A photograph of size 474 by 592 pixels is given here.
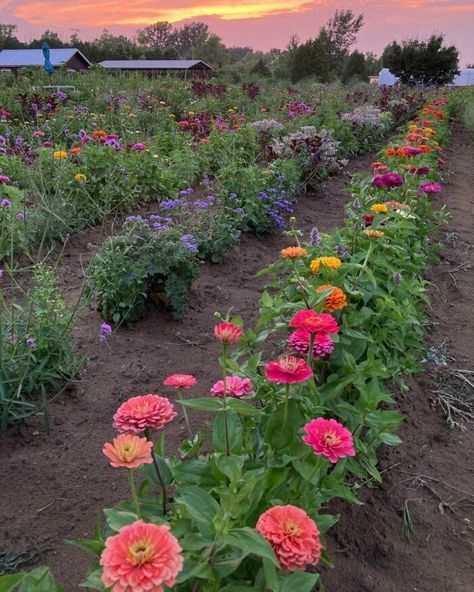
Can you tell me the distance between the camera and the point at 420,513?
2090 mm

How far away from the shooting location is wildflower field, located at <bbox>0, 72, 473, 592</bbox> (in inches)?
41.6

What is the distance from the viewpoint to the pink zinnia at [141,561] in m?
0.75

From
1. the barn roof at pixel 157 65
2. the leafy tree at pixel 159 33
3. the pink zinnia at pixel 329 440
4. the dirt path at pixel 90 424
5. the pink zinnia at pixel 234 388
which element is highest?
the leafy tree at pixel 159 33

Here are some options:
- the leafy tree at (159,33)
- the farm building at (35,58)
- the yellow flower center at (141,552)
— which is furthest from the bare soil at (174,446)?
the leafy tree at (159,33)

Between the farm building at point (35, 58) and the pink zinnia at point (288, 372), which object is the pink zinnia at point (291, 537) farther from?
the farm building at point (35, 58)

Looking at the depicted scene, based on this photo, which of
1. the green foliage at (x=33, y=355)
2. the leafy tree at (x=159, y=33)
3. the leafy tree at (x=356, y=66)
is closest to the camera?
the green foliage at (x=33, y=355)

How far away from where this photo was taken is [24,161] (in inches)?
217

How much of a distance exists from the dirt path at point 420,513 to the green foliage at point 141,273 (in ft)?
4.41

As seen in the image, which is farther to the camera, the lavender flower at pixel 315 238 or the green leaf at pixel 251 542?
the lavender flower at pixel 315 238

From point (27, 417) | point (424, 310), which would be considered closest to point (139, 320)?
point (27, 417)

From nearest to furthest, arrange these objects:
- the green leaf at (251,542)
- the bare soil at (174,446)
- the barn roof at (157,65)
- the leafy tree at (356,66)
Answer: the green leaf at (251,542) → the bare soil at (174,446) → the leafy tree at (356,66) → the barn roof at (157,65)

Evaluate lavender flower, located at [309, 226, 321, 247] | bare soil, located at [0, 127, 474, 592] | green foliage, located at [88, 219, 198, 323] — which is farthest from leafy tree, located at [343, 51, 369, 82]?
lavender flower, located at [309, 226, 321, 247]

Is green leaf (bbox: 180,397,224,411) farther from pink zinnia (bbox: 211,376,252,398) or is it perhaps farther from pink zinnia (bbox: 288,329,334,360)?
pink zinnia (bbox: 288,329,334,360)

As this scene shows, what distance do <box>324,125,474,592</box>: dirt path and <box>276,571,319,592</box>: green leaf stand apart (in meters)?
Answer: 0.79
